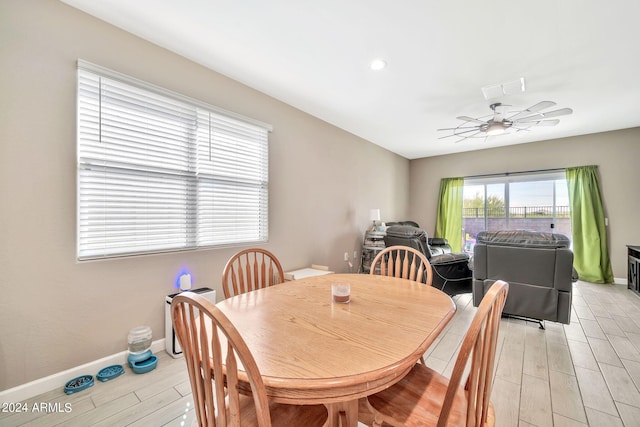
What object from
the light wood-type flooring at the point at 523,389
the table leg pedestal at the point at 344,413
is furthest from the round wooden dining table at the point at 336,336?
the light wood-type flooring at the point at 523,389

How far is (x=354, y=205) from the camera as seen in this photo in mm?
4719

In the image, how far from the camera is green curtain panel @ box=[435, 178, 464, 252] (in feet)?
19.8

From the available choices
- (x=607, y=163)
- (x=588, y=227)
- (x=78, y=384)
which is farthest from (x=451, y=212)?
(x=78, y=384)

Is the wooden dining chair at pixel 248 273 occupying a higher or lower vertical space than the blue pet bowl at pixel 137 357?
higher

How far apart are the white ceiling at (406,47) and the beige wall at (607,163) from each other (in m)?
1.30

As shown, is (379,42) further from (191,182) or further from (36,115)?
Answer: (36,115)

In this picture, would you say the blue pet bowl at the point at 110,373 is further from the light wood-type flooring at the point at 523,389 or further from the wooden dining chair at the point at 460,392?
the wooden dining chair at the point at 460,392

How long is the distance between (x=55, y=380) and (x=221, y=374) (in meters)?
1.95

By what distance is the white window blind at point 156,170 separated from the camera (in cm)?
193

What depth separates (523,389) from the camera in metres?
1.83

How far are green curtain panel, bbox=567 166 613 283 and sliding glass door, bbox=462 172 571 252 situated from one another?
187 mm

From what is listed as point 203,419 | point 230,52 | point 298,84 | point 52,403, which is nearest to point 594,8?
point 298,84

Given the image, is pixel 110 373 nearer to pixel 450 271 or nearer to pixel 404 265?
pixel 404 265

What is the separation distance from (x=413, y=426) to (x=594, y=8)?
288 cm
